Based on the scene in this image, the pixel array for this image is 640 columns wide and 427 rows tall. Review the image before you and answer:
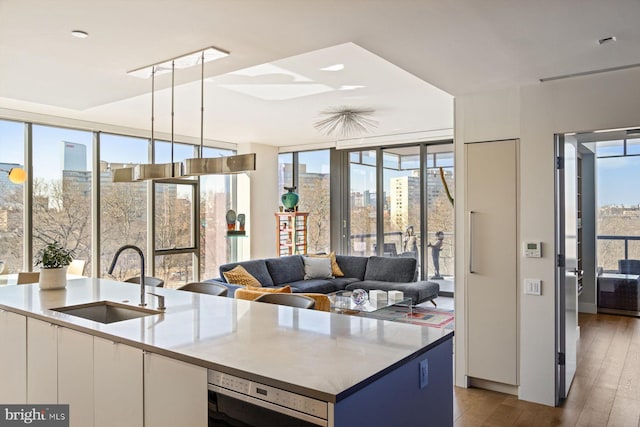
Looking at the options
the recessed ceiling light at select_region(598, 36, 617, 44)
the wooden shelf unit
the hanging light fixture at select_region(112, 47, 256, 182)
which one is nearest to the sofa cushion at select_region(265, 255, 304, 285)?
the wooden shelf unit

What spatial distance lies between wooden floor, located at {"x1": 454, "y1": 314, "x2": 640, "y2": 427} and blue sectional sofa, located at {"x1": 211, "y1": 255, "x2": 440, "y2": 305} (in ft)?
7.69

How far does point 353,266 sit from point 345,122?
2.55 metres

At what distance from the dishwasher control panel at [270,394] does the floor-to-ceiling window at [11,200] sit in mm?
5011

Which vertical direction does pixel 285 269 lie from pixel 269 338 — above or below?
below

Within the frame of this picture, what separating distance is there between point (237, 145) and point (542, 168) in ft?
20.3

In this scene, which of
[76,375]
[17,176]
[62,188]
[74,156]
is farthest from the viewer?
[74,156]

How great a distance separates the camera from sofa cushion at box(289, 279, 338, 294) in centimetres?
672

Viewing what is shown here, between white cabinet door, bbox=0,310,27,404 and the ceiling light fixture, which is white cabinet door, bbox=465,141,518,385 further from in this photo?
white cabinet door, bbox=0,310,27,404

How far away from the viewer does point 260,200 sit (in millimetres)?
8734

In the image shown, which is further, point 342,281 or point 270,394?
point 342,281

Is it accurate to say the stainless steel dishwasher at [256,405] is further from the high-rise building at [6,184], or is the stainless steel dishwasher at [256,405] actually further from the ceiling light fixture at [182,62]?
the high-rise building at [6,184]

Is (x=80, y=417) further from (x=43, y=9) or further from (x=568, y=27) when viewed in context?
(x=568, y=27)

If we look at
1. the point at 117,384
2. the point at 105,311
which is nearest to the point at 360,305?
the point at 105,311

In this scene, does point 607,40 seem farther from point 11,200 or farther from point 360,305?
point 11,200
